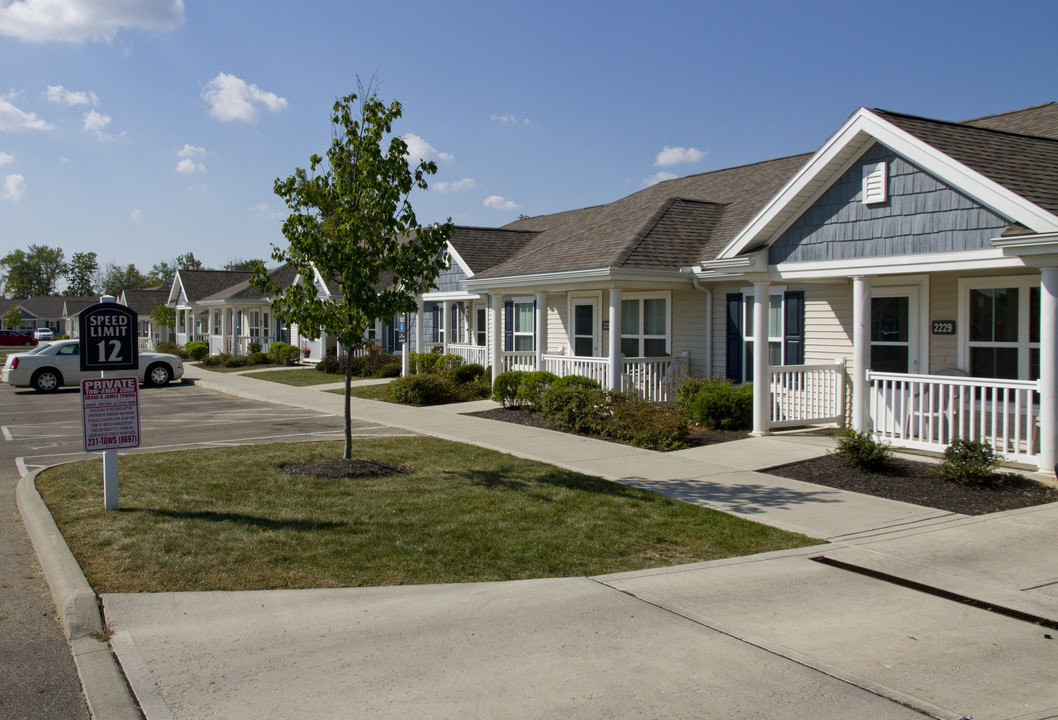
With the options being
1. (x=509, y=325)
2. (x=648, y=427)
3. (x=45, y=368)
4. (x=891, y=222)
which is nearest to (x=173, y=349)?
(x=45, y=368)

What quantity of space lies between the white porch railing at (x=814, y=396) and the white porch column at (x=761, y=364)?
28 cm

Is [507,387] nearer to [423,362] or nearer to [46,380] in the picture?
[423,362]

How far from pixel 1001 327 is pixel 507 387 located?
29.9 feet

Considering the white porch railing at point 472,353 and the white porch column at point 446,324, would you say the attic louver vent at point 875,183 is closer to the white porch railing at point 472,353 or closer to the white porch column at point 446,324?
the white porch railing at point 472,353

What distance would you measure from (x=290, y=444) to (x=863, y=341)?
8.70 metres

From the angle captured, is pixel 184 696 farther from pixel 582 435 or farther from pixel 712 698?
pixel 582 435

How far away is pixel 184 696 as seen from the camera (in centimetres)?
418

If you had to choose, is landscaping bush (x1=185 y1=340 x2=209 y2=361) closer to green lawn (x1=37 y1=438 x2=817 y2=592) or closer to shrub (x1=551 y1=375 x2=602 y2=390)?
shrub (x1=551 y1=375 x2=602 y2=390)

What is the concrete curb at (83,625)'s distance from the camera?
4105 mm

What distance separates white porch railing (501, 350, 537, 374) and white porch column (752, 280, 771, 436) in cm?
711

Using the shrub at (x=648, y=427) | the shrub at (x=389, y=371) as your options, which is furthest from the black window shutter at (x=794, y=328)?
the shrub at (x=389, y=371)

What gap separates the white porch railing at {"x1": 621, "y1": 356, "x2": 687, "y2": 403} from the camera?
643 inches

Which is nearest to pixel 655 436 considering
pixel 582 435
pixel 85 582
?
pixel 582 435

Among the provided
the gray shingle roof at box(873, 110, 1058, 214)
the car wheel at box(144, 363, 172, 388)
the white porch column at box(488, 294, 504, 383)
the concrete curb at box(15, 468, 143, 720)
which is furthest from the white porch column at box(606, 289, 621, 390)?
the car wheel at box(144, 363, 172, 388)
